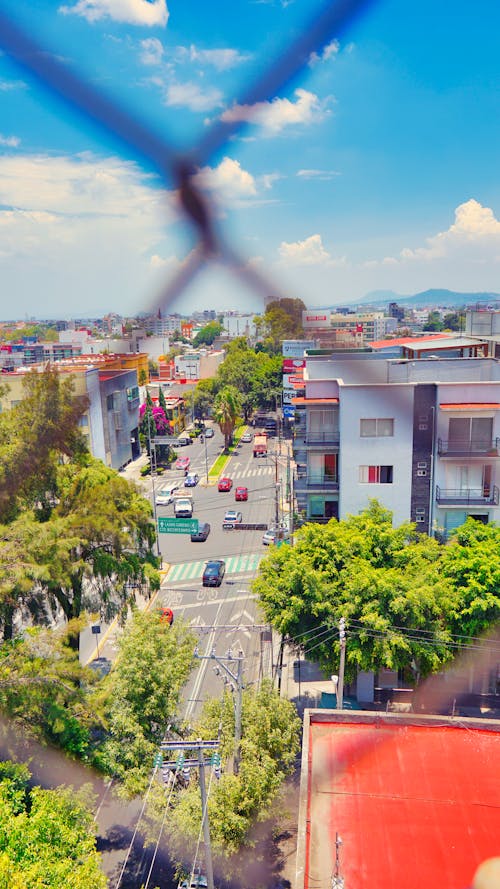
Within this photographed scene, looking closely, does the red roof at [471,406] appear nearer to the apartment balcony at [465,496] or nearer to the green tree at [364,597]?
the apartment balcony at [465,496]

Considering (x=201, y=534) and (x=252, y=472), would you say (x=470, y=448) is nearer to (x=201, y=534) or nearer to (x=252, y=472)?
→ (x=201, y=534)

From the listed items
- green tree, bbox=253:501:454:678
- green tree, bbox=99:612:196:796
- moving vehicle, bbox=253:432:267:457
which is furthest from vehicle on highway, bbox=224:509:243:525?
green tree, bbox=99:612:196:796

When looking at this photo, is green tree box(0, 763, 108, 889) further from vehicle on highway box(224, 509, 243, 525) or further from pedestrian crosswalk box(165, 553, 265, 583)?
vehicle on highway box(224, 509, 243, 525)

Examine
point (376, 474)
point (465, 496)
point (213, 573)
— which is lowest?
point (213, 573)

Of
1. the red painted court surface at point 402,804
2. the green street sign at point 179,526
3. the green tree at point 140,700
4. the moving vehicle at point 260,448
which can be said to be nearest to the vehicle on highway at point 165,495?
the green street sign at point 179,526

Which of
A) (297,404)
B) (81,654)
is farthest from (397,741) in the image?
(81,654)

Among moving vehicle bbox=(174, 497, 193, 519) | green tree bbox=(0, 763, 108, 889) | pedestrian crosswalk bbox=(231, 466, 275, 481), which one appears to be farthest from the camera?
pedestrian crosswalk bbox=(231, 466, 275, 481)

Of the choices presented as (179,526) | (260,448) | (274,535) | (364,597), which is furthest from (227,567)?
(260,448)
